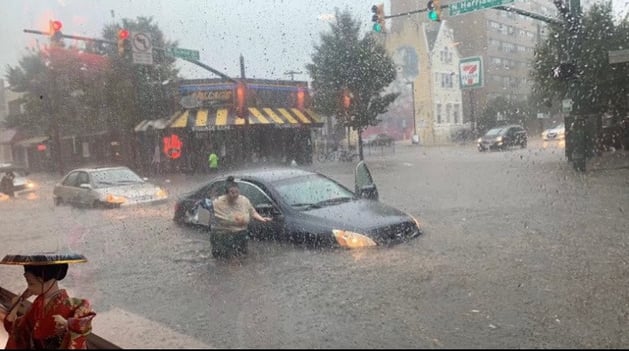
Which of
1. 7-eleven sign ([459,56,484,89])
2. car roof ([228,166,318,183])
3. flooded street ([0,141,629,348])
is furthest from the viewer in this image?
car roof ([228,166,318,183])

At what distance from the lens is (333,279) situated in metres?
2.82

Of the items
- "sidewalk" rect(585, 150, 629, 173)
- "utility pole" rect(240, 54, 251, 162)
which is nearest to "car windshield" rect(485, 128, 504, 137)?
"sidewalk" rect(585, 150, 629, 173)

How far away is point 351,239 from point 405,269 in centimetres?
49

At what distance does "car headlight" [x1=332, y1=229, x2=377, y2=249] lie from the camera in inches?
132

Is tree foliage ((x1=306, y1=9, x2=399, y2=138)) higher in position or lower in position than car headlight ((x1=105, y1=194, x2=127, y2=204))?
higher

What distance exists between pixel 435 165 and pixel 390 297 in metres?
2.06

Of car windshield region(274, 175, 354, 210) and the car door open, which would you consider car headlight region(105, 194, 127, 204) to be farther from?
the car door open

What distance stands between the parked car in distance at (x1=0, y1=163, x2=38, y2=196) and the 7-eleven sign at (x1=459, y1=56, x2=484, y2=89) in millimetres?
3498

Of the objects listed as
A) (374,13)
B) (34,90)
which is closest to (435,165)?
(374,13)

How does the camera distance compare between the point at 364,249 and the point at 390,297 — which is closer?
the point at 390,297

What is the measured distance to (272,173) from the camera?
12.2 ft

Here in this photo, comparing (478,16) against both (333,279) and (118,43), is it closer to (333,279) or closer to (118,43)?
(333,279)

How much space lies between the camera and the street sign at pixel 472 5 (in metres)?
3.35

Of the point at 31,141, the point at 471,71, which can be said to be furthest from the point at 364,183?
the point at 31,141
